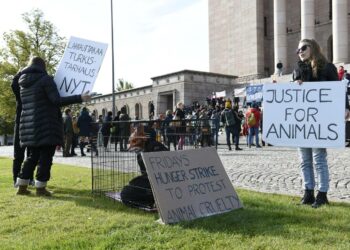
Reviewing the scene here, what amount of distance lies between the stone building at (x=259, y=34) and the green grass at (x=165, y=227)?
40815 millimetres

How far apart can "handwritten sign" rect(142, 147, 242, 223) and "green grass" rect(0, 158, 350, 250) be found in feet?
0.57

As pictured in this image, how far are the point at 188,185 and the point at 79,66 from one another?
9.62 ft

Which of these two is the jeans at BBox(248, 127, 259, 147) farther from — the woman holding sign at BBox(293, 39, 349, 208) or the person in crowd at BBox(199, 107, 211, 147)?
the person in crowd at BBox(199, 107, 211, 147)

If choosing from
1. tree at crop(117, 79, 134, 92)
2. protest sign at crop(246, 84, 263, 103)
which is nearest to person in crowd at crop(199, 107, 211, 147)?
protest sign at crop(246, 84, 263, 103)

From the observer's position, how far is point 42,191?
716cm

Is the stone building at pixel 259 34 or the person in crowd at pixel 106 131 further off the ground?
the stone building at pixel 259 34

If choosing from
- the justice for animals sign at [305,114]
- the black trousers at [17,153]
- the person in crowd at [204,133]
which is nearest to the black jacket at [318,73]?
the justice for animals sign at [305,114]

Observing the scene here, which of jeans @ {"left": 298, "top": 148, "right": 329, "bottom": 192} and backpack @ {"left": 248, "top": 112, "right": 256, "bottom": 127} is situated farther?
backpack @ {"left": 248, "top": 112, "right": 256, "bottom": 127}

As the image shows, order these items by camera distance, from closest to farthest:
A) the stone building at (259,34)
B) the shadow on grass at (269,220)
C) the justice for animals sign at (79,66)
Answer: the shadow on grass at (269,220) < the justice for animals sign at (79,66) < the stone building at (259,34)

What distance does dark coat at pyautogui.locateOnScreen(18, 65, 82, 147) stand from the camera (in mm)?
6805

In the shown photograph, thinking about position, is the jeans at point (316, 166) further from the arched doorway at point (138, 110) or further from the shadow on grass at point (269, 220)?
the arched doorway at point (138, 110)

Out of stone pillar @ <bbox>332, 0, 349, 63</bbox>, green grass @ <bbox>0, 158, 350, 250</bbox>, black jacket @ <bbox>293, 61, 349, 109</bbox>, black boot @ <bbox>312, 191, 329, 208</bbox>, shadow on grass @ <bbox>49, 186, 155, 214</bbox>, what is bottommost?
green grass @ <bbox>0, 158, 350, 250</bbox>

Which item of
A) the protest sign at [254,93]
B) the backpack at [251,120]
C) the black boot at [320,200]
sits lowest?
the black boot at [320,200]

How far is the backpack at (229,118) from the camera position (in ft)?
57.4
